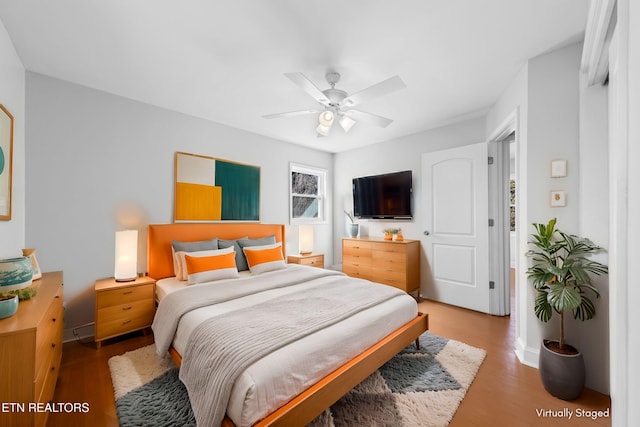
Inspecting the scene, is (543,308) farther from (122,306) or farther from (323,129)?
(122,306)

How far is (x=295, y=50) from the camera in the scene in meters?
2.02

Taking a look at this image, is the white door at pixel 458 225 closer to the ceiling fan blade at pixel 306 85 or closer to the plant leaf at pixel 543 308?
the plant leaf at pixel 543 308

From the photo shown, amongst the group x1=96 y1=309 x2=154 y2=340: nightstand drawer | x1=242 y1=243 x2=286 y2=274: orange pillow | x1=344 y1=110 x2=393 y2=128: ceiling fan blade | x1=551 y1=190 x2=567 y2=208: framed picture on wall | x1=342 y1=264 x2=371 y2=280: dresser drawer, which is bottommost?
x1=96 y1=309 x2=154 y2=340: nightstand drawer

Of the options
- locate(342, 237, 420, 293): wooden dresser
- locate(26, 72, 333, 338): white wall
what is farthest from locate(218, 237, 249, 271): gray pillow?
locate(342, 237, 420, 293): wooden dresser

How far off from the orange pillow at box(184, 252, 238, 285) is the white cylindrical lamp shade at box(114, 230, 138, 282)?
517mm

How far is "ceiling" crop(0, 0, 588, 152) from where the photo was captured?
5.37ft

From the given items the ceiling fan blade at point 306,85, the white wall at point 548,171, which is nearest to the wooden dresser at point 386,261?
the white wall at point 548,171

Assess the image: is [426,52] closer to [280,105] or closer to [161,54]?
[280,105]

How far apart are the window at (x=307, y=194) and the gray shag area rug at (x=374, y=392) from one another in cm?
286

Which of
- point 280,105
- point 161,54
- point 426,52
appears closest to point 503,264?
point 426,52

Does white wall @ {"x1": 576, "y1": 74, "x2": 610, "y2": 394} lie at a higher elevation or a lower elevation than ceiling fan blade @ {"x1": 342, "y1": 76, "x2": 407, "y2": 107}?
lower

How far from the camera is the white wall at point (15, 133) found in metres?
1.87

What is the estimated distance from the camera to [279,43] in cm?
194

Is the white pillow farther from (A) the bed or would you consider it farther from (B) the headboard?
(B) the headboard
